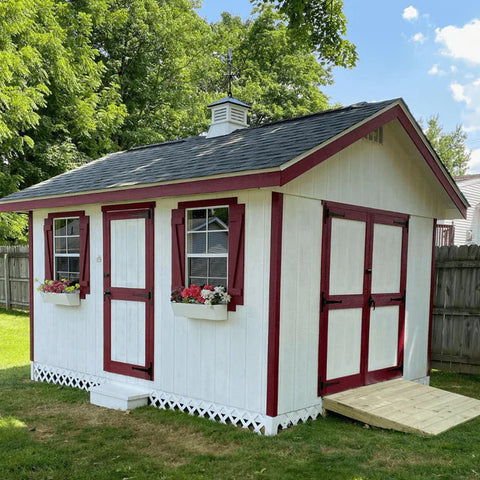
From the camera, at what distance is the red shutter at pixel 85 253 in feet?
20.7

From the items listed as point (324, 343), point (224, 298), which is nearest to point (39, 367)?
point (224, 298)

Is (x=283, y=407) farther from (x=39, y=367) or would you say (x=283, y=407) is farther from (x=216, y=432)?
(x=39, y=367)

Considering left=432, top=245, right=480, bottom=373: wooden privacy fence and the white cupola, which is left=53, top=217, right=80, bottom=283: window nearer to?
the white cupola

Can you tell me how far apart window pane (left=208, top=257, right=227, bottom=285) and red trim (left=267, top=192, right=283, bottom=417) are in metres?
0.61

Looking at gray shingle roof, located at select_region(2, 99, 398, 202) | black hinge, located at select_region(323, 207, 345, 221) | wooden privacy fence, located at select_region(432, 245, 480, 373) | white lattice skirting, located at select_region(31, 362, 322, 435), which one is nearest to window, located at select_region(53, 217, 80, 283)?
gray shingle roof, located at select_region(2, 99, 398, 202)

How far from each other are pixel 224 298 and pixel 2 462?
228cm

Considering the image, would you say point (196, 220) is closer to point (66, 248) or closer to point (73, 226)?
point (73, 226)

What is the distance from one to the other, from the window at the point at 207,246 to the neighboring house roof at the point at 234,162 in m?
0.37

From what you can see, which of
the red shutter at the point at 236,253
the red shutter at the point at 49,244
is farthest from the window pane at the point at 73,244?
the red shutter at the point at 236,253

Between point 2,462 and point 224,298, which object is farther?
point 224,298

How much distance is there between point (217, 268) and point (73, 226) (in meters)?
2.53

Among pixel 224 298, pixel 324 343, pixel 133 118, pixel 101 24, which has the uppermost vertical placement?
pixel 101 24

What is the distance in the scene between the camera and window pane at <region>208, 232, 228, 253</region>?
4.97m

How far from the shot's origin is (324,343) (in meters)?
5.13
